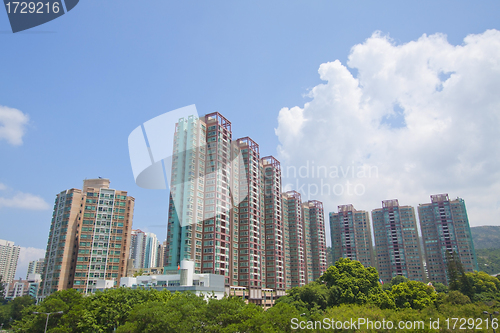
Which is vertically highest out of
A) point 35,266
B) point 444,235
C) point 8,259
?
point 444,235

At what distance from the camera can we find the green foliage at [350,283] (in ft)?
144

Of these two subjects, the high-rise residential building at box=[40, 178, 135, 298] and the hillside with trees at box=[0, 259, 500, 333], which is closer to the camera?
the hillside with trees at box=[0, 259, 500, 333]

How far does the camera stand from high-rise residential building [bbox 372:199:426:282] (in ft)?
340

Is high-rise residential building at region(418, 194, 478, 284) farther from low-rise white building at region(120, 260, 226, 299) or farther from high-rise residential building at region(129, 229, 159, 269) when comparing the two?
high-rise residential building at region(129, 229, 159, 269)

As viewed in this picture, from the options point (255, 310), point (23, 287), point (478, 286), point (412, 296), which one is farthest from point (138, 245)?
point (255, 310)

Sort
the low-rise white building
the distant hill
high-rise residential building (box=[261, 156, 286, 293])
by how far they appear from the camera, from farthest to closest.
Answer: the distant hill
high-rise residential building (box=[261, 156, 286, 293])
the low-rise white building

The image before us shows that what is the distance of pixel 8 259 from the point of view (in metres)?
160

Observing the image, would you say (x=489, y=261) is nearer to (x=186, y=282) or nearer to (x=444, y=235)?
(x=444, y=235)

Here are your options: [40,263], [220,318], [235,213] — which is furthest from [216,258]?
[40,263]

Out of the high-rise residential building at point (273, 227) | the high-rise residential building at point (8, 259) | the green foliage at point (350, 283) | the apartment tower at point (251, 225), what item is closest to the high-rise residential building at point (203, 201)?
the apartment tower at point (251, 225)

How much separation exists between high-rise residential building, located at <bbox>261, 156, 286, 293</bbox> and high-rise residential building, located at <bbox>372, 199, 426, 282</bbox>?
4507 centimetres

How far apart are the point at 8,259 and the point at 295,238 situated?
14783 centimetres

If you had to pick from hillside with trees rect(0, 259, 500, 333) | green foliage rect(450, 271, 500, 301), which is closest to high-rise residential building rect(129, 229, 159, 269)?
hillside with trees rect(0, 259, 500, 333)

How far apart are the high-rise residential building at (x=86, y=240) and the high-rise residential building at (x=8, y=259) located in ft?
385
